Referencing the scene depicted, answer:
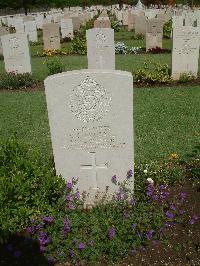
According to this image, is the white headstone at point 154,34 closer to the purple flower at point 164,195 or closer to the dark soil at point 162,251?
the purple flower at point 164,195

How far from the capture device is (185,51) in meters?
10.6

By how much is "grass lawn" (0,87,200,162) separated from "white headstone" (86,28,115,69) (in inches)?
67.0

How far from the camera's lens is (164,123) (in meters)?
7.59

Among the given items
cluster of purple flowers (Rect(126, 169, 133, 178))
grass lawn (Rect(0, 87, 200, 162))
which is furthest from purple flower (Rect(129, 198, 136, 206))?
grass lawn (Rect(0, 87, 200, 162))

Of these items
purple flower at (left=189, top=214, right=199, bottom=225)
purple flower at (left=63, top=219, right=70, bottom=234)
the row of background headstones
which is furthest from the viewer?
the row of background headstones

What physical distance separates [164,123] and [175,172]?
2.60 meters

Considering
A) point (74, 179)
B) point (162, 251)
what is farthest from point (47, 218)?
point (162, 251)

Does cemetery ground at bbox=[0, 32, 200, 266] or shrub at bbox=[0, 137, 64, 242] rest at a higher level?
shrub at bbox=[0, 137, 64, 242]

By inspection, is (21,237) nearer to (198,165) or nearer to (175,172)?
(175,172)

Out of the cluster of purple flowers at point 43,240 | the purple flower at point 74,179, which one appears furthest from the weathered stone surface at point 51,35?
the cluster of purple flowers at point 43,240

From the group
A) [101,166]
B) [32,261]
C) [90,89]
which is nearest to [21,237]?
[32,261]

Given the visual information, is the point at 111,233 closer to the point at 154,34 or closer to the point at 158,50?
the point at 158,50

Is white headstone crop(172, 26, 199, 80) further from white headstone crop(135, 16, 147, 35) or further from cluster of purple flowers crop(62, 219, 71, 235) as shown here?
white headstone crop(135, 16, 147, 35)

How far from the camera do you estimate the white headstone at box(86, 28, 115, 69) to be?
35.6 feet
